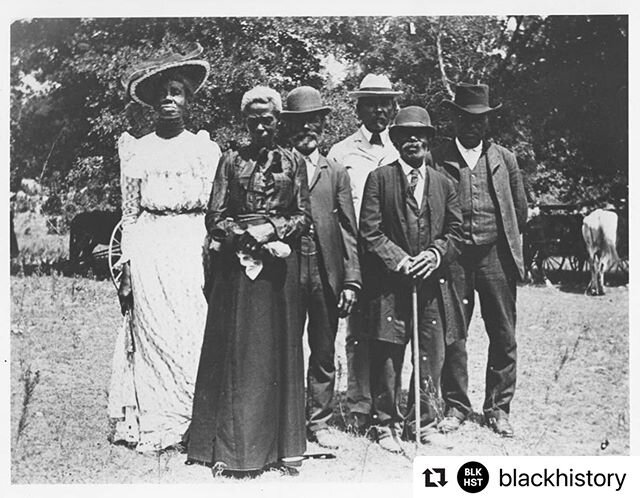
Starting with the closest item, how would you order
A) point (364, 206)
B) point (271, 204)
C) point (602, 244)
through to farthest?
1. point (271, 204)
2. point (364, 206)
3. point (602, 244)

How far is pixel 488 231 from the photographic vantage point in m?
6.08

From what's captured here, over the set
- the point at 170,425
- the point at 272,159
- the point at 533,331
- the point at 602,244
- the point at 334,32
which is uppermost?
the point at 334,32

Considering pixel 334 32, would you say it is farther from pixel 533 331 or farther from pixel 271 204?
pixel 533 331

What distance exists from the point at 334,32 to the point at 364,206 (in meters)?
1.30

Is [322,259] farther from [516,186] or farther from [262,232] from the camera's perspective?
[516,186]

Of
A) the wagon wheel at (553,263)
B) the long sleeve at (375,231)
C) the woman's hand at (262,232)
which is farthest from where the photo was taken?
the wagon wheel at (553,263)

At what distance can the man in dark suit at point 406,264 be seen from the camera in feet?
19.3

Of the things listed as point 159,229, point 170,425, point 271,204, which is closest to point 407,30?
point 271,204

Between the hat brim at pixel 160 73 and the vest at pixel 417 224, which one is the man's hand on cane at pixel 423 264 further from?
the hat brim at pixel 160 73

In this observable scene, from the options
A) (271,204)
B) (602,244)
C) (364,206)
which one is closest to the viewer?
(271,204)

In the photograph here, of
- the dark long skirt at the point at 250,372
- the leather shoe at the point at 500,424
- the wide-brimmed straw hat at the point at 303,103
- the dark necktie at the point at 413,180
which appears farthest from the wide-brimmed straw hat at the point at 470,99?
the leather shoe at the point at 500,424

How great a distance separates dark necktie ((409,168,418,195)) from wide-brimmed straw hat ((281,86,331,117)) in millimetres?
716

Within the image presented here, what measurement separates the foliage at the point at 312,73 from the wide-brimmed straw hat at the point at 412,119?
189mm

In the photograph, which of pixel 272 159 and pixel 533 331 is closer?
pixel 272 159
